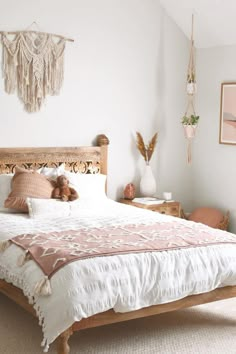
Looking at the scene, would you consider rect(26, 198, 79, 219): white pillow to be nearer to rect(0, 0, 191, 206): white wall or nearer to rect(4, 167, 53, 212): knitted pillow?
rect(4, 167, 53, 212): knitted pillow

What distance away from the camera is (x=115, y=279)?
346cm

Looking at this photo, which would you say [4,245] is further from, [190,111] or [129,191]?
[190,111]

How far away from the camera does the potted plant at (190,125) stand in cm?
605

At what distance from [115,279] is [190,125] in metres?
2.90

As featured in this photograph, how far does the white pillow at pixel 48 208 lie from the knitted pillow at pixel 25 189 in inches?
2.7

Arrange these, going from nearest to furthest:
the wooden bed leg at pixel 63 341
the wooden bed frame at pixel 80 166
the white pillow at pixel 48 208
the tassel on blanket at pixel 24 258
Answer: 1. the wooden bed leg at pixel 63 341
2. the wooden bed frame at pixel 80 166
3. the tassel on blanket at pixel 24 258
4. the white pillow at pixel 48 208

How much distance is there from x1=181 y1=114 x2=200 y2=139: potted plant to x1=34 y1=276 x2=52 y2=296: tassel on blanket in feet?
10.0

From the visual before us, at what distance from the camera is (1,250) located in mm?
4008

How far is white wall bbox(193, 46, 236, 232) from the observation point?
6004 millimetres

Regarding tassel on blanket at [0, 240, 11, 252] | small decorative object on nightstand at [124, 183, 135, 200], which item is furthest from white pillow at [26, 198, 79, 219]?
small decorative object on nightstand at [124, 183, 135, 200]

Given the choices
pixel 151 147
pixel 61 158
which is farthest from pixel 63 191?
pixel 151 147

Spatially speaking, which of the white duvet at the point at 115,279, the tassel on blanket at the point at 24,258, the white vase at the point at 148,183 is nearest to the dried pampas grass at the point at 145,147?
the white vase at the point at 148,183

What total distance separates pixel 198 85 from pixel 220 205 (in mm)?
1280

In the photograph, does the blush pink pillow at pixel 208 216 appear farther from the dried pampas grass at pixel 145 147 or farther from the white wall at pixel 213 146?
the dried pampas grass at pixel 145 147
